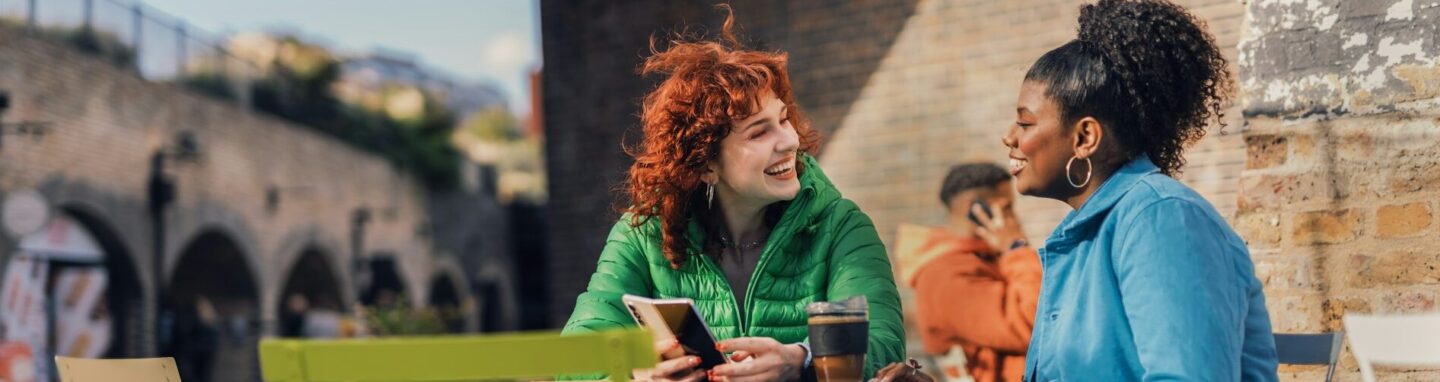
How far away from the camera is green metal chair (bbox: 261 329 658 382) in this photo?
80.4 inches

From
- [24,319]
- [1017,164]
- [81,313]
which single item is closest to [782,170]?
[1017,164]

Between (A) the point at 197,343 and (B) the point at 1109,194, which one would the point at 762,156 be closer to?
(B) the point at 1109,194

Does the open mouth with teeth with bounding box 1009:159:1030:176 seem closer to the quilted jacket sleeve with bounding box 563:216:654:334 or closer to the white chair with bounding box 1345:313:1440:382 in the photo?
the quilted jacket sleeve with bounding box 563:216:654:334

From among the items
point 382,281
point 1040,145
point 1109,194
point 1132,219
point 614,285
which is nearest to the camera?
point 1132,219

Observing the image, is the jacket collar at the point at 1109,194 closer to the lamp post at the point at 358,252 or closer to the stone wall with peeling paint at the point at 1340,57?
the stone wall with peeling paint at the point at 1340,57

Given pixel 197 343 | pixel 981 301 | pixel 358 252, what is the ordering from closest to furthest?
pixel 981 301
pixel 197 343
pixel 358 252

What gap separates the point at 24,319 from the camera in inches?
562

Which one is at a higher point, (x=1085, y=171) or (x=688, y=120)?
(x=688, y=120)

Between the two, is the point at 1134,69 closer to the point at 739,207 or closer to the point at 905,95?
the point at 739,207

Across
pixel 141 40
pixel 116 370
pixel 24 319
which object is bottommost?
pixel 24 319

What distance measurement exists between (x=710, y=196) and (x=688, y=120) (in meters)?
0.20

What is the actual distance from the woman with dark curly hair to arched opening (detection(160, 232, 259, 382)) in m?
18.5

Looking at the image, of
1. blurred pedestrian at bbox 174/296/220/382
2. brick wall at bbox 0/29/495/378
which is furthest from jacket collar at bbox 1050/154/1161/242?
blurred pedestrian at bbox 174/296/220/382

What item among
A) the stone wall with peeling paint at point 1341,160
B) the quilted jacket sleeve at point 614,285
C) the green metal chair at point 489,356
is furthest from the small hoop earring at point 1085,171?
the stone wall with peeling paint at point 1341,160
